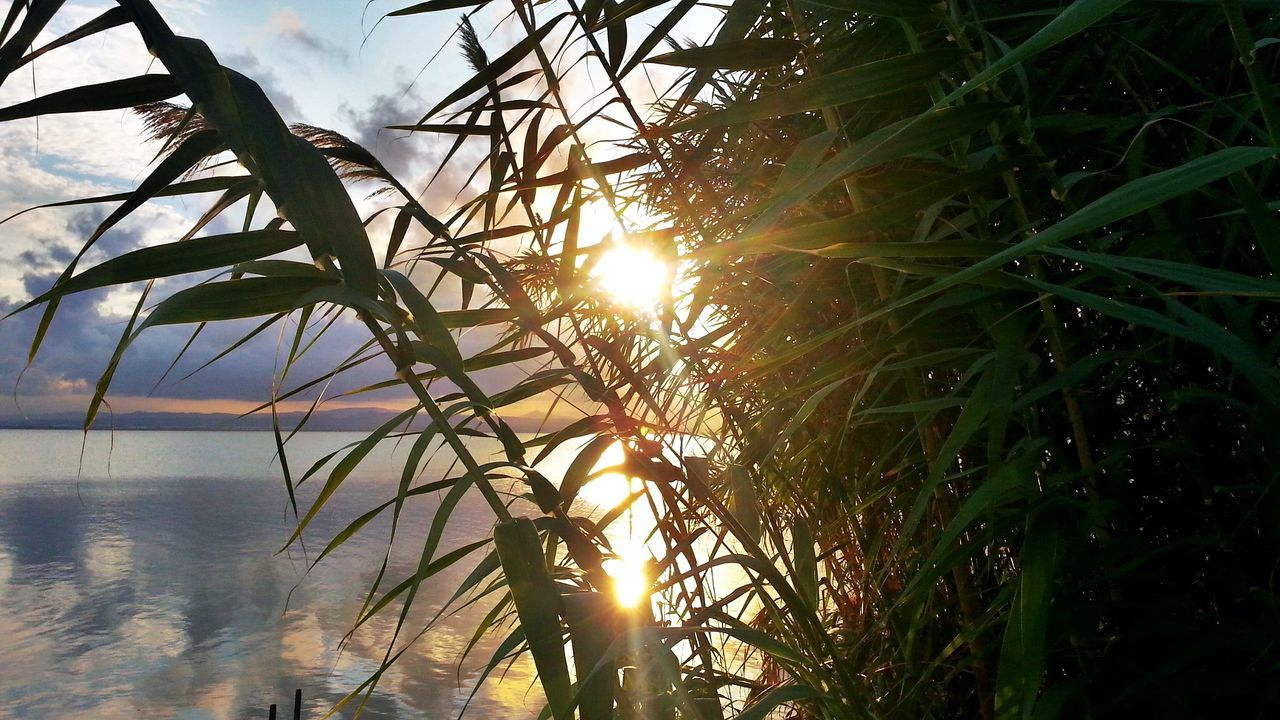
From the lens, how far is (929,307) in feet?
1.49

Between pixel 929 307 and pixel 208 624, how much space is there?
1053 cm

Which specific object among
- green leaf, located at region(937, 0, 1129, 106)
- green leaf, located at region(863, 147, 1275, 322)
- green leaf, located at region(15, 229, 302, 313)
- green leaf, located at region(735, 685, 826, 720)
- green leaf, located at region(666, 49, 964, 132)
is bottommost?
green leaf, located at region(735, 685, 826, 720)

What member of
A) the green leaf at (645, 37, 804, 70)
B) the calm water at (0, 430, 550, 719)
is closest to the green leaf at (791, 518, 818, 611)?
the green leaf at (645, 37, 804, 70)

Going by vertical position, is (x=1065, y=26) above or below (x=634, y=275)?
below

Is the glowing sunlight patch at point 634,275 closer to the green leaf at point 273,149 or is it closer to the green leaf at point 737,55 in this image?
the green leaf at point 737,55

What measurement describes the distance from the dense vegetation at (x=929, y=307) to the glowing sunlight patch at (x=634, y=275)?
2 cm

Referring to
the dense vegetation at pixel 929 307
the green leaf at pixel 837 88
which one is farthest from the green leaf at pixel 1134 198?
the green leaf at pixel 837 88

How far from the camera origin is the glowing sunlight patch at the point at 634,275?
0.67 metres

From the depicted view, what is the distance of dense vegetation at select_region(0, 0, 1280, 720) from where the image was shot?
0.33 m

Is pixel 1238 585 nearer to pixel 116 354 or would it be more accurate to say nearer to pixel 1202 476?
pixel 1202 476

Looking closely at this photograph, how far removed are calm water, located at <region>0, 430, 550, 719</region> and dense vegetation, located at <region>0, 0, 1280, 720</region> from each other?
10.8 ft

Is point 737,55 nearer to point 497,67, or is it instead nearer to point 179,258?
point 497,67

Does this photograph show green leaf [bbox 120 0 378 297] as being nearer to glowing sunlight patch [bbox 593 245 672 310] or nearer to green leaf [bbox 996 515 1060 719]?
glowing sunlight patch [bbox 593 245 672 310]

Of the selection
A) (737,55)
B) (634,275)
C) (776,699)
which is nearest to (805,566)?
(776,699)
